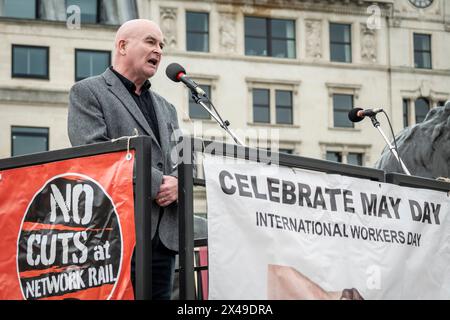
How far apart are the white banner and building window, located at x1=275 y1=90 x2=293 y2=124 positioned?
35.0 metres

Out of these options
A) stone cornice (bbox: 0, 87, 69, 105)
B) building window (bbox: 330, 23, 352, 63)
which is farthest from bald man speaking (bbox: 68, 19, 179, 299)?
building window (bbox: 330, 23, 352, 63)

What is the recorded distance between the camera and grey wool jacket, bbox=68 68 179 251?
179 inches

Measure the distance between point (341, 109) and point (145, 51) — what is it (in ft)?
121

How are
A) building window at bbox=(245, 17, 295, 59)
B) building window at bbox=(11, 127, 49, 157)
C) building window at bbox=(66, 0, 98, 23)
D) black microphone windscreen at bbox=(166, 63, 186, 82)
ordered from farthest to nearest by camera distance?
building window at bbox=(245, 17, 295, 59) < building window at bbox=(66, 0, 98, 23) < building window at bbox=(11, 127, 49, 157) < black microphone windscreen at bbox=(166, 63, 186, 82)

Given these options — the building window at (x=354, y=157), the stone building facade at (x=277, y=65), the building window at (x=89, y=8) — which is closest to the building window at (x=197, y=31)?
the stone building facade at (x=277, y=65)

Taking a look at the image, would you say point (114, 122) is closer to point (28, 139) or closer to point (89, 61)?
point (28, 139)

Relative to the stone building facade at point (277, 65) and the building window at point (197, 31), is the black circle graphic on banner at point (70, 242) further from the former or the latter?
the building window at point (197, 31)

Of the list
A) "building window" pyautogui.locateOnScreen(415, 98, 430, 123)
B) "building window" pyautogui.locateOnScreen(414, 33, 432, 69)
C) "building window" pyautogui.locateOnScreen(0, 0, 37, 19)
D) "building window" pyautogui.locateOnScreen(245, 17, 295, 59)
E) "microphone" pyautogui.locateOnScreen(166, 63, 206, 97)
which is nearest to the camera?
"microphone" pyautogui.locateOnScreen(166, 63, 206, 97)

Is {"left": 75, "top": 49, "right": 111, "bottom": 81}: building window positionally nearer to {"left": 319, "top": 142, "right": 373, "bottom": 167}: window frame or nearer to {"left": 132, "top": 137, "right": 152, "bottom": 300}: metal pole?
{"left": 319, "top": 142, "right": 373, "bottom": 167}: window frame

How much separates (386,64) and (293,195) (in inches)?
1513

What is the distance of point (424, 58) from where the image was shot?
1692 inches

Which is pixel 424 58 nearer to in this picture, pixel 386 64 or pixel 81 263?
pixel 386 64

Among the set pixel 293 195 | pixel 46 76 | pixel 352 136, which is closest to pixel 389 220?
pixel 293 195

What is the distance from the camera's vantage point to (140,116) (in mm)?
4793
